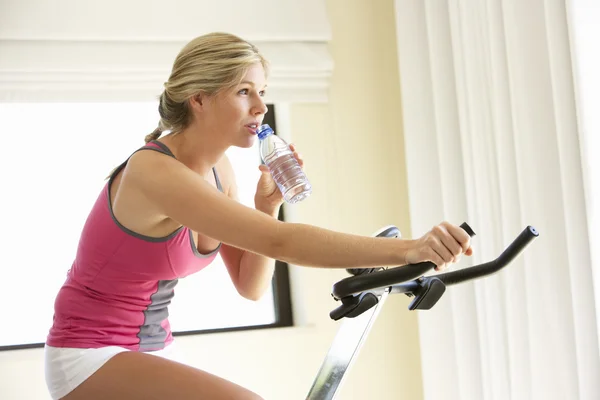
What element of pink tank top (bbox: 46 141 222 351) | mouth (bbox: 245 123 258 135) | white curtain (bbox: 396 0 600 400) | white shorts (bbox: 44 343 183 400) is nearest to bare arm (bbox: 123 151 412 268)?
pink tank top (bbox: 46 141 222 351)

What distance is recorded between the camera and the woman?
1.39 m

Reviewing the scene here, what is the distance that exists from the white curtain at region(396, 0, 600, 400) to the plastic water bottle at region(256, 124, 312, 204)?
2.75ft

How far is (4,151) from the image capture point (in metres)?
2.80

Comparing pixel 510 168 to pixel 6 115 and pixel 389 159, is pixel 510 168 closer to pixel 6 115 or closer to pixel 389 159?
pixel 389 159

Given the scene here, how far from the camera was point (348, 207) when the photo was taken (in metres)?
2.97

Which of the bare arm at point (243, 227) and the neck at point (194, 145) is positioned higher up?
the neck at point (194, 145)

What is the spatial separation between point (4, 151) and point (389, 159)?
4.72ft

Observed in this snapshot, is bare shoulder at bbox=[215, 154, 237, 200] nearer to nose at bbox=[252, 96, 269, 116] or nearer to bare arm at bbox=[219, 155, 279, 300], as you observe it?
bare arm at bbox=[219, 155, 279, 300]

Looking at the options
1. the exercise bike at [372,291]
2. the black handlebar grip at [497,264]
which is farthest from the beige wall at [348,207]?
the black handlebar grip at [497,264]

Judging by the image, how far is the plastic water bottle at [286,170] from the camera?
1670 millimetres

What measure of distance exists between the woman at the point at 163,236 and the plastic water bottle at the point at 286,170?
2.0 inches

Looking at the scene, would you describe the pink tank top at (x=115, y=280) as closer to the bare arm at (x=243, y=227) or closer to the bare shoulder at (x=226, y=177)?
the bare arm at (x=243, y=227)

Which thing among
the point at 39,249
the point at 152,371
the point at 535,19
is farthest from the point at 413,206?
the point at 152,371

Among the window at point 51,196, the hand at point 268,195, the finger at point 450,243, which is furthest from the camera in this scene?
the window at point 51,196
